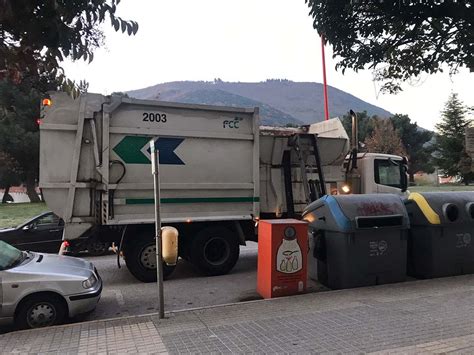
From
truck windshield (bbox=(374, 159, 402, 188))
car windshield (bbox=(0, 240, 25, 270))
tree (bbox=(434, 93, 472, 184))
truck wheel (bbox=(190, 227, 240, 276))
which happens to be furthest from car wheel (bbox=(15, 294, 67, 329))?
tree (bbox=(434, 93, 472, 184))

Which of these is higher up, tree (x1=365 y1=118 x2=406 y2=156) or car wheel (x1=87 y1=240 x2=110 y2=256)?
tree (x1=365 y1=118 x2=406 y2=156)

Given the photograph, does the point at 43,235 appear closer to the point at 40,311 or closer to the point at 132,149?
the point at 132,149

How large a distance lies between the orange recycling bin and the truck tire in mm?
2431

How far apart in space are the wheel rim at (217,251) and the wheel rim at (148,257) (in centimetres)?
104

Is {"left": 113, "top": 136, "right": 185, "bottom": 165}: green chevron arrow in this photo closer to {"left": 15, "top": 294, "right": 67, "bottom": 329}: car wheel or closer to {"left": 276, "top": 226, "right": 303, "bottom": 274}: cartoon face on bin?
{"left": 276, "top": 226, "right": 303, "bottom": 274}: cartoon face on bin

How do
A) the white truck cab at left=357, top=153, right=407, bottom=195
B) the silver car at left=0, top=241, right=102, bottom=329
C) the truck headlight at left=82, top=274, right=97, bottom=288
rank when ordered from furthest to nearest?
the white truck cab at left=357, top=153, right=407, bottom=195, the truck headlight at left=82, top=274, right=97, bottom=288, the silver car at left=0, top=241, right=102, bottom=329

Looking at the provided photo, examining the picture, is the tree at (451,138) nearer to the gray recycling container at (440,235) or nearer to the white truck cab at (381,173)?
the white truck cab at (381,173)

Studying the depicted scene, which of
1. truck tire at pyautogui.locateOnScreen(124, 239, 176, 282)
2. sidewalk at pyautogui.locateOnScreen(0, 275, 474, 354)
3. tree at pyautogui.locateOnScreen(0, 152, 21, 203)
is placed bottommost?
sidewalk at pyautogui.locateOnScreen(0, 275, 474, 354)

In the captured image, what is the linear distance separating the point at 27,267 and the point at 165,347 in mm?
2400

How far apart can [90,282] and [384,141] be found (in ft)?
152

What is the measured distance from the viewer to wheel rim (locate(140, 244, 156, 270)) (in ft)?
25.4

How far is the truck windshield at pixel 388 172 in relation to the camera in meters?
10.1

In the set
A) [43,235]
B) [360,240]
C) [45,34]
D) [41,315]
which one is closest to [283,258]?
[360,240]

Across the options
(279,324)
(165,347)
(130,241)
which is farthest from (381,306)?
(130,241)
